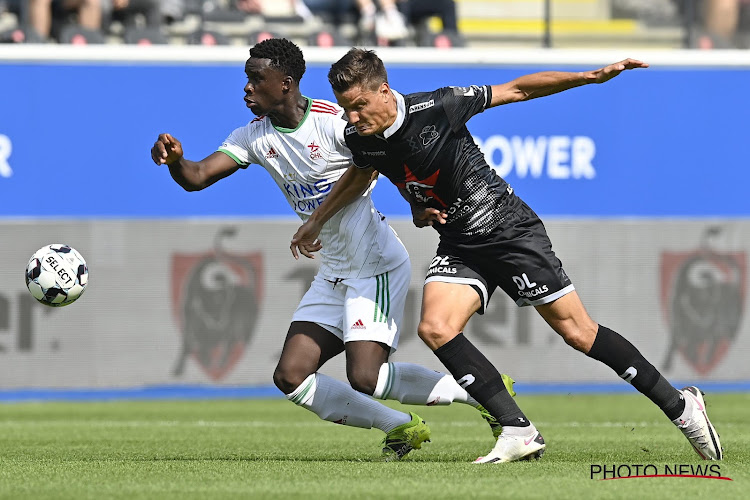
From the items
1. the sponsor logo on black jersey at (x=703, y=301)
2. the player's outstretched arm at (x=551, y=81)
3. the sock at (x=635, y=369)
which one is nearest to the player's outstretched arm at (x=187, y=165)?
the player's outstretched arm at (x=551, y=81)

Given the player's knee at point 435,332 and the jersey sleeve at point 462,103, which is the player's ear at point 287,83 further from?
the player's knee at point 435,332

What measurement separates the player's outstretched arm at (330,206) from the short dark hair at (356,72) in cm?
61

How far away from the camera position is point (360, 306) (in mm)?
6941

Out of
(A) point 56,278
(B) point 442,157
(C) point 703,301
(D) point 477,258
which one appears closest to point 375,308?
(D) point 477,258

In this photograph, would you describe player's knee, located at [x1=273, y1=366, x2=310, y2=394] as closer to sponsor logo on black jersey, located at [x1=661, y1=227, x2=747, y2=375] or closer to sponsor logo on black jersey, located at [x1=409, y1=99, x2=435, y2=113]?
sponsor logo on black jersey, located at [x1=409, y1=99, x2=435, y2=113]

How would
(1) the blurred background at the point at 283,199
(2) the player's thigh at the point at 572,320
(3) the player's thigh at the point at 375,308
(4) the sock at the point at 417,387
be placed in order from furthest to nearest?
(1) the blurred background at the point at 283,199 < (4) the sock at the point at 417,387 < (3) the player's thigh at the point at 375,308 < (2) the player's thigh at the point at 572,320

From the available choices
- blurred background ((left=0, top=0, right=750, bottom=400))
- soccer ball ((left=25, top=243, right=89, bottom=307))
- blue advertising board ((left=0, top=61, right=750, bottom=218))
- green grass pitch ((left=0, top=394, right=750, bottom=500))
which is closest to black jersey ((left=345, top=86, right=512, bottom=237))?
green grass pitch ((left=0, top=394, right=750, bottom=500))

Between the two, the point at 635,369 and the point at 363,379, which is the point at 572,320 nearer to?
the point at 635,369

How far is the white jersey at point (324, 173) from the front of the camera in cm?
706

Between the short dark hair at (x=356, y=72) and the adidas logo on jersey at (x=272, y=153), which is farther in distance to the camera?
the adidas logo on jersey at (x=272, y=153)

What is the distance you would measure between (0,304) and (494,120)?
5.97m

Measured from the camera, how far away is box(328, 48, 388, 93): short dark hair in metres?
6.24

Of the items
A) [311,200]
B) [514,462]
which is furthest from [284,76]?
[514,462]

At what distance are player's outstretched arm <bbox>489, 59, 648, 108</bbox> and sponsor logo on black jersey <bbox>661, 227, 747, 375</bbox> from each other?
8.56 meters
